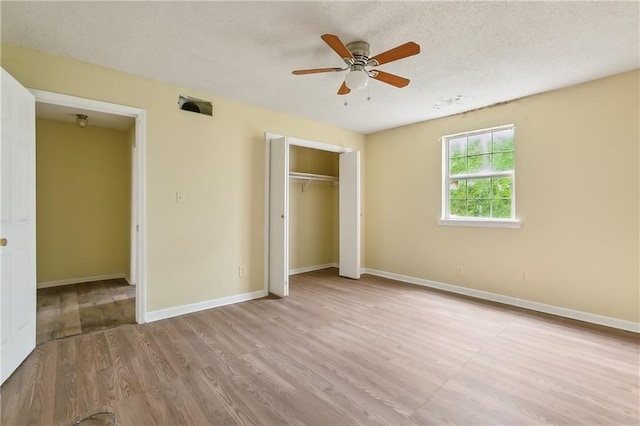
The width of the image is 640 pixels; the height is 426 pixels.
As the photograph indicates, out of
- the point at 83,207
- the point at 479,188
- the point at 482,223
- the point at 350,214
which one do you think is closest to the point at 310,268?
the point at 350,214

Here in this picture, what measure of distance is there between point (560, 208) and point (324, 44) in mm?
3119

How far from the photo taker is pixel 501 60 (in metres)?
2.67

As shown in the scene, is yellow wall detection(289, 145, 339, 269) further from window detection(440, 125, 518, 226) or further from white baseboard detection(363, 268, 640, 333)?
window detection(440, 125, 518, 226)

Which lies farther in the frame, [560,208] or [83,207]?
[83,207]

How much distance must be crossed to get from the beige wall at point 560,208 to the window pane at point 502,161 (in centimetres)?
13

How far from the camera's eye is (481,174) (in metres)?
4.05

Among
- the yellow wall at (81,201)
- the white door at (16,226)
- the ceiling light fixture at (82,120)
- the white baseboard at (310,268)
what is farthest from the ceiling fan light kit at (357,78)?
the yellow wall at (81,201)

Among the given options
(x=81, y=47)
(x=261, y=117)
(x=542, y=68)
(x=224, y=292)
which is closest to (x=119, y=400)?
(x=224, y=292)

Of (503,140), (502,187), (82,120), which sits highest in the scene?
(82,120)

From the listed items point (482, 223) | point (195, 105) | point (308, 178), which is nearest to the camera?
point (195, 105)

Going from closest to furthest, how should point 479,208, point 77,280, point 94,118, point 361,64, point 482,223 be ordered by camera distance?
point 361,64 < point 482,223 < point 479,208 < point 94,118 < point 77,280

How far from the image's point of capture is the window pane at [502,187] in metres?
3.78

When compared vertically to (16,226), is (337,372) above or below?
below

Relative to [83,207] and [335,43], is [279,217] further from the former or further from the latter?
[83,207]
